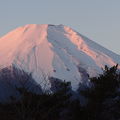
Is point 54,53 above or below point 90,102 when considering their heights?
below

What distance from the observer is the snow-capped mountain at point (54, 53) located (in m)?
144

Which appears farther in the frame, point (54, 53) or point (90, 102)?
point (54, 53)

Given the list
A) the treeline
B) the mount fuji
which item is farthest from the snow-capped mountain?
the treeline

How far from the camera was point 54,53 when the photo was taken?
15188 cm

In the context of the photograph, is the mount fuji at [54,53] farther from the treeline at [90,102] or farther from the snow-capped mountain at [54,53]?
the treeline at [90,102]

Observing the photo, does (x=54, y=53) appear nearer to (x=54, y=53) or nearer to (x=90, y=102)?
(x=54, y=53)

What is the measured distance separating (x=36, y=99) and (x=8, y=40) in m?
141

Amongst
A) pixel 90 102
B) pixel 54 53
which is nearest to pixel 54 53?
pixel 54 53

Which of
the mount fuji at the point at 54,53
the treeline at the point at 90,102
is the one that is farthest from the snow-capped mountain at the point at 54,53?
the treeline at the point at 90,102

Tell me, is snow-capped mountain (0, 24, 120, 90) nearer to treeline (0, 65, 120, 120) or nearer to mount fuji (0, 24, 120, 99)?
mount fuji (0, 24, 120, 99)

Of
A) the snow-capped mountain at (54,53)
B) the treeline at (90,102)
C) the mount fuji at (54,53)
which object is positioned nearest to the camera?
the treeline at (90,102)

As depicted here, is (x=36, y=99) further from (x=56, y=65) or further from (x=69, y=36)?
(x=69, y=36)

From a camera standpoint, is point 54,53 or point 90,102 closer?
point 90,102

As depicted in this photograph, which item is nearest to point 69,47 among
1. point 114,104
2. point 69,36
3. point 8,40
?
point 69,36
